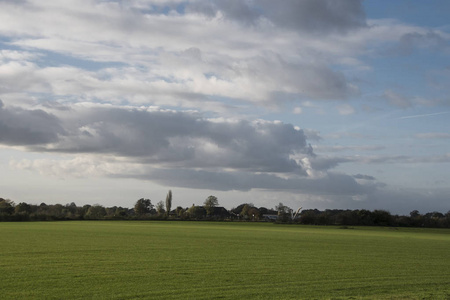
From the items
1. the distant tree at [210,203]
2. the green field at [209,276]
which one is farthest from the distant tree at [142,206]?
the green field at [209,276]

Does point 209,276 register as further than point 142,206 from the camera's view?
No

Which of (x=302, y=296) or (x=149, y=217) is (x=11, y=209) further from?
(x=302, y=296)

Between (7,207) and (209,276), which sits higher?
(7,207)

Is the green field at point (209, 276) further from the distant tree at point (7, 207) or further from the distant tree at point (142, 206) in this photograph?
the distant tree at point (142, 206)

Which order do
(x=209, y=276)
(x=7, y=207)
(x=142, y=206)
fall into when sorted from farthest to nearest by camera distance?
(x=142, y=206)
(x=7, y=207)
(x=209, y=276)

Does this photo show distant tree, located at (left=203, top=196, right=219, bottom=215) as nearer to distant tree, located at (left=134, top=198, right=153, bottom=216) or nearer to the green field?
distant tree, located at (left=134, top=198, right=153, bottom=216)

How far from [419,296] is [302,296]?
3.62m

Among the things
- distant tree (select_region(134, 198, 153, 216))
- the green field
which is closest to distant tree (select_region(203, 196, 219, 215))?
distant tree (select_region(134, 198, 153, 216))

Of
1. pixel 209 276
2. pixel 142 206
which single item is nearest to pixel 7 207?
pixel 142 206

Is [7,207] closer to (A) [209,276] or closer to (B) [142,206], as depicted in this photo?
(B) [142,206]

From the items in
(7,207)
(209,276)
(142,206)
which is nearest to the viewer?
(209,276)

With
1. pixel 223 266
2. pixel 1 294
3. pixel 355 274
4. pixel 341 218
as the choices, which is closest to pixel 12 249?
pixel 223 266

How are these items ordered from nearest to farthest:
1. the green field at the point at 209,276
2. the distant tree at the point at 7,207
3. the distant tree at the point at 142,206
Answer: the green field at the point at 209,276
the distant tree at the point at 7,207
the distant tree at the point at 142,206

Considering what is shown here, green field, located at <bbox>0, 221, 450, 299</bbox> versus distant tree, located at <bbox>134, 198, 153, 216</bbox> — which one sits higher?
distant tree, located at <bbox>134, 198, 153, 216</bbox>
